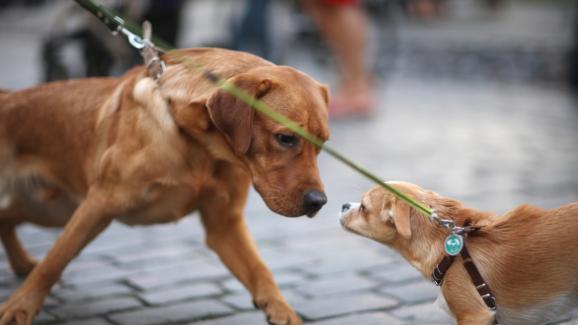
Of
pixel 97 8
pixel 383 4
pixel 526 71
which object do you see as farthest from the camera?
pixel 383 4

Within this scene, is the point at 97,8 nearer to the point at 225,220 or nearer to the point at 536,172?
the point at 225,220

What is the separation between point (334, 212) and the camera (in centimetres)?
601

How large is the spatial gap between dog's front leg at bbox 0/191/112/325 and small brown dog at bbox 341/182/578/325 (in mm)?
1284

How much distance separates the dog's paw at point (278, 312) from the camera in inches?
150

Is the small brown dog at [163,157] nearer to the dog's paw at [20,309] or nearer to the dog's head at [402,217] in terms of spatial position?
the dog's paw at [20,309]

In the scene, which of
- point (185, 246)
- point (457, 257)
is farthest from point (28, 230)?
point (457, 257)

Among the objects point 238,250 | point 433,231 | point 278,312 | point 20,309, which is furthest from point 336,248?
point 20,309

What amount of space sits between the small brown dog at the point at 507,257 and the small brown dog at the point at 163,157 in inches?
18.6

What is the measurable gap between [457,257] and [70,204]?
212 cm

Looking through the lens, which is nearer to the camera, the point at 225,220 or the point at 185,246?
the point at 225,220

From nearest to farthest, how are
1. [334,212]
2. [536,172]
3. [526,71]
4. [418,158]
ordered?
[334,212] → [536,172] → [418,158] → [526,71]

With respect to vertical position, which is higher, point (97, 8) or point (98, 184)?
point (97, 8)

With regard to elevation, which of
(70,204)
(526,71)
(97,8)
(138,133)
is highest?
(97,8)

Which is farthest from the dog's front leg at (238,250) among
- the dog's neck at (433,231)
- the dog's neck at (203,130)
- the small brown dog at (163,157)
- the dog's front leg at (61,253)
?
the dog's neck at (433,231)
